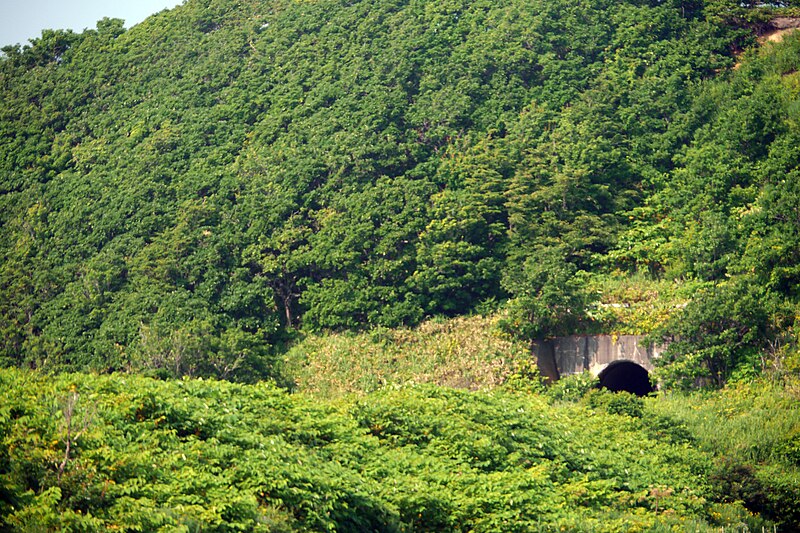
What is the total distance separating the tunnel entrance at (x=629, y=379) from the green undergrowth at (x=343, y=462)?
7.19m

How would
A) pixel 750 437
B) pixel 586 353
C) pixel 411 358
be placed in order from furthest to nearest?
pixel 411 358 < pixel 586 353 < pixel 750 437

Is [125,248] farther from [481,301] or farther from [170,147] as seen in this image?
[481,301]

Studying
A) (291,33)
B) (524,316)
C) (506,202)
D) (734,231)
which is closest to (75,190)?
(291,33)

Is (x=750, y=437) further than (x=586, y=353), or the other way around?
(x=586, y=353)

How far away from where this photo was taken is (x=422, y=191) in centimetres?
3800

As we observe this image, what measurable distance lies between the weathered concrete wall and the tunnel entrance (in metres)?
1.36

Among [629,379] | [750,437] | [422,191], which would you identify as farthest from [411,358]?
[750,437]

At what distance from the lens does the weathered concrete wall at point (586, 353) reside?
31016mm

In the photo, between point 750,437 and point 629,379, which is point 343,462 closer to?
point 750,437

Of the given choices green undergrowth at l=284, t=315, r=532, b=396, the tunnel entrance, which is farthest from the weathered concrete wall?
the tunnel entrance

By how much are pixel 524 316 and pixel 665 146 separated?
10.2m

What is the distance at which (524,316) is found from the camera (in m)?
32.0

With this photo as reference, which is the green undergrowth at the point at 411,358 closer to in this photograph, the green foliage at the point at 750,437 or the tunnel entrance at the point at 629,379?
the tunnel entrance at the point at 629,379

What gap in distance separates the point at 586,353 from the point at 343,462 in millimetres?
14877
